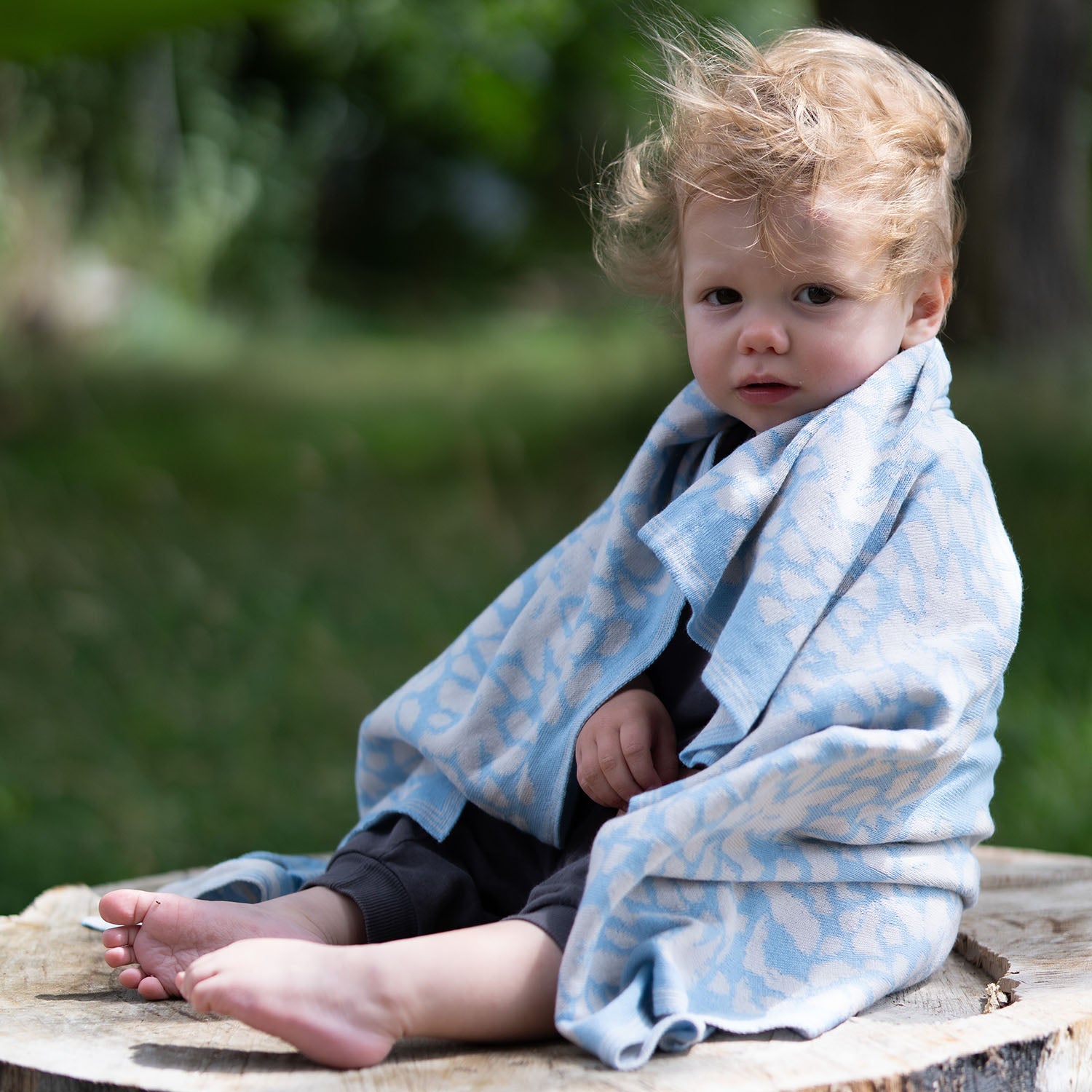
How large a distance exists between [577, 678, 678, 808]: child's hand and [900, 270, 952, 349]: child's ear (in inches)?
20.2

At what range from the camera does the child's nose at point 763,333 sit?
1478mm

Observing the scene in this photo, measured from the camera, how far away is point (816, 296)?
1.49 metres

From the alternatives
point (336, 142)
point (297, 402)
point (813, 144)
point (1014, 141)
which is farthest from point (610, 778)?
point (336, 142)

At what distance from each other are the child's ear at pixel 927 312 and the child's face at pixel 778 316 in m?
0.05

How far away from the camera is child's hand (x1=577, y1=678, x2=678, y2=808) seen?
1496mm

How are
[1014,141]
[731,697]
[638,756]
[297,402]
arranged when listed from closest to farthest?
1. [731,697]
2. [638,756]
3. [1014,141]
4. [297,402]

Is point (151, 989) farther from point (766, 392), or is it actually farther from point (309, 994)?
point (766, 392)

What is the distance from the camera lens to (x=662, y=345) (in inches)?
262

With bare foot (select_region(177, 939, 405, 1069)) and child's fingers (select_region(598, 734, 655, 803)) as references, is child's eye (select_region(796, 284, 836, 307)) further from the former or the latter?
bare foot (select_region(177, 939, 405, 1069))

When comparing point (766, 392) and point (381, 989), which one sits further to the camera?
point (766, 392)

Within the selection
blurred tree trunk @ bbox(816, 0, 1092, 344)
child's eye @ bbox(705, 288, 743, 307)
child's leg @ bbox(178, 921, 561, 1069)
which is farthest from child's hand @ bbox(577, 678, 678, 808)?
blurred tree trunk @ bbox(816, 0, 1092, 344)

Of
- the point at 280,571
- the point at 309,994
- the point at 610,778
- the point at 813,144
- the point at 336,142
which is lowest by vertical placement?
the point at 280,571

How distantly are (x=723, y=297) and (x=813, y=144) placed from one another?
18 cm

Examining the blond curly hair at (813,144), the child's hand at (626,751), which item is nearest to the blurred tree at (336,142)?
the blond curly hair at (813,144)
